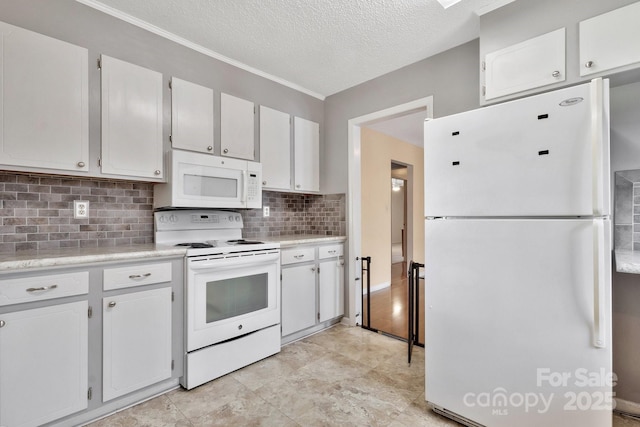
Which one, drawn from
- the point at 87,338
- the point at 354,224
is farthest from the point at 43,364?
the point at 354,224

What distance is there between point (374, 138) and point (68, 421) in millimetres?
4285

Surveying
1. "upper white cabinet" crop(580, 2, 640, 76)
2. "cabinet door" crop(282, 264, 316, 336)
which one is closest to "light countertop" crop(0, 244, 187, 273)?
"cabinet door" crop(282, 264, 316, 336)

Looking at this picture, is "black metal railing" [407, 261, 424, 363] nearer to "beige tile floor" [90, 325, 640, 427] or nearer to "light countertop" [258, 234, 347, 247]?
"beige tile floor" [90, 325, 640, 427]

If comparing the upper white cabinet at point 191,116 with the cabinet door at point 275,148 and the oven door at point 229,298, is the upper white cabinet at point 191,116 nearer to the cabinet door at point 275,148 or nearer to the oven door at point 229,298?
the cabinet door at point 275,148

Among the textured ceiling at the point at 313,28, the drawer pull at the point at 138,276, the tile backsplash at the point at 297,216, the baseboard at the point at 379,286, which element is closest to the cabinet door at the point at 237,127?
the textured ceiling at the point at 313,28

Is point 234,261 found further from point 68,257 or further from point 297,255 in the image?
point 68,257

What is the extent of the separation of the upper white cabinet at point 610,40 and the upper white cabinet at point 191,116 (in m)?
2.51

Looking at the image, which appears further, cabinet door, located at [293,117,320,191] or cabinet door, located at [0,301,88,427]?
cabinet door, located at [293,117,320,191]

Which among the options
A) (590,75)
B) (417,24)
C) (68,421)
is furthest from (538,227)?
(68,421)

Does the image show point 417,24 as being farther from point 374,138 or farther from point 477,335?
point 374,138

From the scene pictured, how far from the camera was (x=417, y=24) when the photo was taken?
2.16m

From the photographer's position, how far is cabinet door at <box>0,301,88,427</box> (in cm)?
142

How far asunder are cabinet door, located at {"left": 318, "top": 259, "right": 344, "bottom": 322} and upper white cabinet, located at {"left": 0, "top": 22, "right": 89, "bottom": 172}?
6.94 ft

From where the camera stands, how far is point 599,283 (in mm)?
1248
